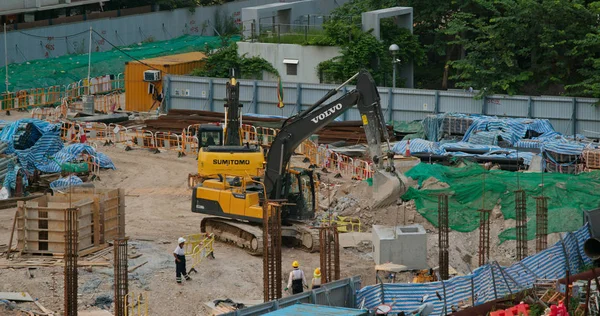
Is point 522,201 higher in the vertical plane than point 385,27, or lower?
lower

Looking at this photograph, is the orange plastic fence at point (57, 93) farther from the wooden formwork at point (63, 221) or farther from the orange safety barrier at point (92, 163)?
the wooden formwork at point (63, 221)

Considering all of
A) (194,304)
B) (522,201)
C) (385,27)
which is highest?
(385,27)

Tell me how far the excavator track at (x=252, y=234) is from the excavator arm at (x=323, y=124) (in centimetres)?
103

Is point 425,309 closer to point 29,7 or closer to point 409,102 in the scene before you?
point 409,102

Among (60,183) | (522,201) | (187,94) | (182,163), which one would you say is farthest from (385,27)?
(522,201)

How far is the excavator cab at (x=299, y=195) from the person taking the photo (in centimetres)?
3591

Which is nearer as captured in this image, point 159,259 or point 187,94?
point 159,259

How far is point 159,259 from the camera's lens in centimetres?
3372

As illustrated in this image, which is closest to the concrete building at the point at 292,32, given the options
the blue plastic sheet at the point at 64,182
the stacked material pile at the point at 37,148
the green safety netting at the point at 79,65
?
the green safety netting at the point at 79,65

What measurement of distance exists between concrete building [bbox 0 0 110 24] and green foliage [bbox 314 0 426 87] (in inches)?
677

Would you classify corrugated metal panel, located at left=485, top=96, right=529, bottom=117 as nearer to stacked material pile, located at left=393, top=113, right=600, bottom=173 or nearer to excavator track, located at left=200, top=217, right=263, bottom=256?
stacked material pile, located at left=393, top=113, right=600, bottom=173

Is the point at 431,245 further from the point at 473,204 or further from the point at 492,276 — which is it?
the point at 492,276

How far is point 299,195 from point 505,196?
6343 millimetres

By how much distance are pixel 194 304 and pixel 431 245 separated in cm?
816
